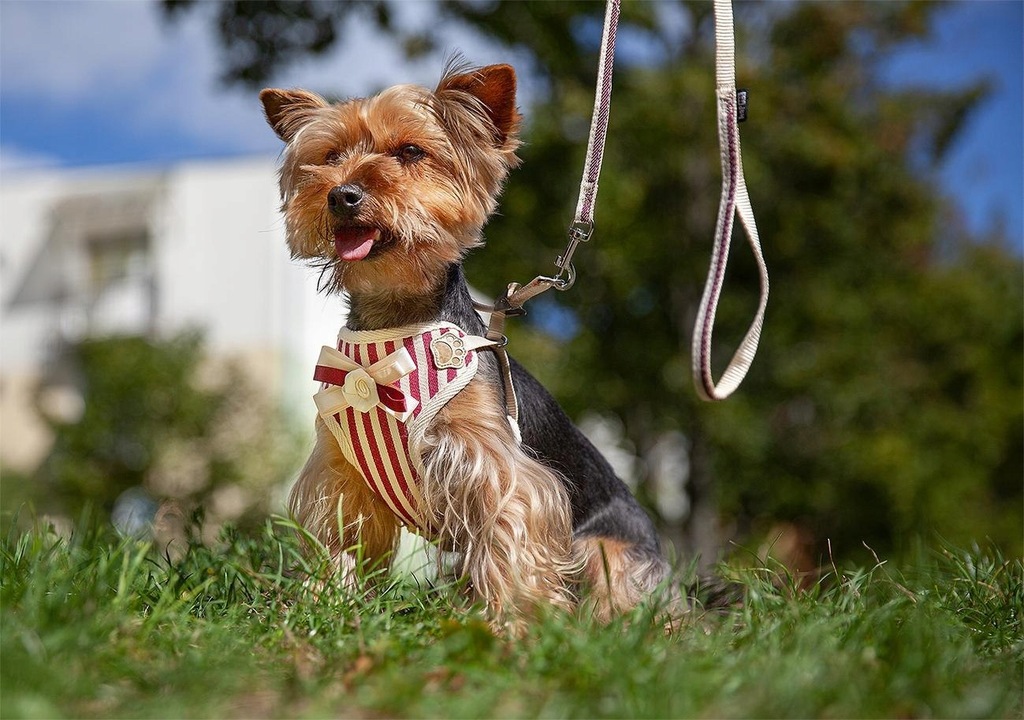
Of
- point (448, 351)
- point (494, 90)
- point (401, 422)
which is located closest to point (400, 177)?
point (494, 90)

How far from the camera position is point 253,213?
82.1ft

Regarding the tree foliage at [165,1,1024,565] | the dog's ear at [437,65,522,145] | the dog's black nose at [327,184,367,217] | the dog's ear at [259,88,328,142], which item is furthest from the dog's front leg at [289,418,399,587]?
the tree foliage at [165,1,1024,565]

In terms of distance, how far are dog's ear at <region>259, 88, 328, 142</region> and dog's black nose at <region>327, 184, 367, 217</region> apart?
0.66 m

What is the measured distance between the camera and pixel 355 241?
411 centimetres

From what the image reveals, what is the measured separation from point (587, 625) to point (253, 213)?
23.4m

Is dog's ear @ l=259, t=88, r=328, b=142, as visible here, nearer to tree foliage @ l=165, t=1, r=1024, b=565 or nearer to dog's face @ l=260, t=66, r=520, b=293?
dog's face @ l=260, t=66, r=520, b=293

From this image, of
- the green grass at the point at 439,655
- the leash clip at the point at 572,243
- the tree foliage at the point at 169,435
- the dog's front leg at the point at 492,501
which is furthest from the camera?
the tree foliage at the point at 169,435

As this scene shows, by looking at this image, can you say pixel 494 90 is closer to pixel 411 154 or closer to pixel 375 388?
pixel 411 154

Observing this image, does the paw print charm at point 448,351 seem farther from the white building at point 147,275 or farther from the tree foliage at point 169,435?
the tree foliage at point 169,435

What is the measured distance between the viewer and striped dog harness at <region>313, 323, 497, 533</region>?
12.8 ft

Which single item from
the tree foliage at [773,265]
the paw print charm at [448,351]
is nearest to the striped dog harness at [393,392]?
the paw print charm at [448,351]

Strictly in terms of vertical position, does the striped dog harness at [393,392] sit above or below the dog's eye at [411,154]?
below

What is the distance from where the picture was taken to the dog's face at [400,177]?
409cm

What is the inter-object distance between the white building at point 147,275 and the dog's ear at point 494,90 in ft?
56.2
